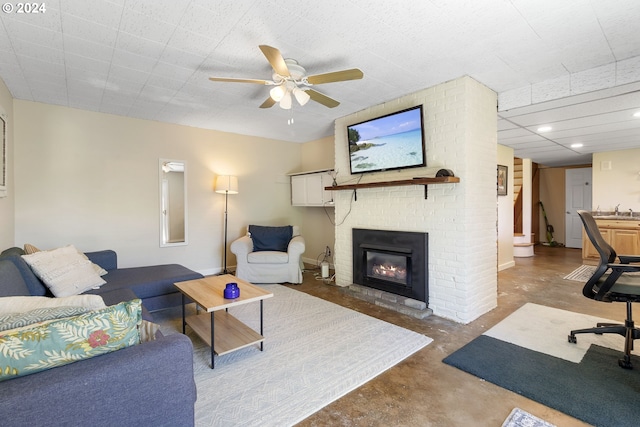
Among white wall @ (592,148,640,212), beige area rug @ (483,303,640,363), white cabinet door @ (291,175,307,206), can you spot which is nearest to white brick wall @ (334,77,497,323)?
beige area rug @ (483,303,640,363)

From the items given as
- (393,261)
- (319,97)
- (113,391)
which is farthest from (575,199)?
(113,391)

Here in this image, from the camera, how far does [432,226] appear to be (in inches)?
129

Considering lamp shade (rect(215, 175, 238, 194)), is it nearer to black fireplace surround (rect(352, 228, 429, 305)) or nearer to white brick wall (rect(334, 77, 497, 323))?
black fireplace surround (rect(352, 228, 429, 305))

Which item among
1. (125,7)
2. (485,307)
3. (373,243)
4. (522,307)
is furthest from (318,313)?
(125,7)

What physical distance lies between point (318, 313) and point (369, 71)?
8.40 feet

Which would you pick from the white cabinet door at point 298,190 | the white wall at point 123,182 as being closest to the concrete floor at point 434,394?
the white cabinet door at point 298,190

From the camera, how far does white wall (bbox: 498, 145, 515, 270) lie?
17.6 feet

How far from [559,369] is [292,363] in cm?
194

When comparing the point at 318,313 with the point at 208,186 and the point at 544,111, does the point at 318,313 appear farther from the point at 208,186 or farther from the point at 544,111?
the point at 544,111

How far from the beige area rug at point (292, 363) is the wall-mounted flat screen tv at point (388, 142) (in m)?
1.81

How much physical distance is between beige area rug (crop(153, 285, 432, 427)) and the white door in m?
7.80

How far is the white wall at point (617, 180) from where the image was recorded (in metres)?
5.63

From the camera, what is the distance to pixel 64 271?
102 inches

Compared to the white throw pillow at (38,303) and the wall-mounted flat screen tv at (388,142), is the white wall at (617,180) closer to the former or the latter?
the wall-mounted flat screen tv at (388,142)
